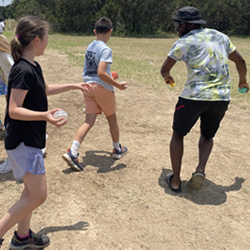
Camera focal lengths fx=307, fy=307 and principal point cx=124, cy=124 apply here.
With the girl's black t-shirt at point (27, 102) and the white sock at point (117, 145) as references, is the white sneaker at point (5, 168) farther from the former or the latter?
the girl's black t-shirt at point (27, 102)

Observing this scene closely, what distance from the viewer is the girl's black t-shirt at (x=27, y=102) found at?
2.01 metres

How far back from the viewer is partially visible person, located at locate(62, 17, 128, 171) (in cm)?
349

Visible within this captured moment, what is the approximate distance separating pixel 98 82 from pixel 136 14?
32.3 meters

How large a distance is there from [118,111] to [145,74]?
4158mm

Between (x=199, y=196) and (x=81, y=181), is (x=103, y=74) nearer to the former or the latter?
(x=81, y=181)

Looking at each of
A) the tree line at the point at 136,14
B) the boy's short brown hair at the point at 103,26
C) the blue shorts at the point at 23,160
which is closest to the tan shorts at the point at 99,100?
the boy's short brown hair at the point at 103,26

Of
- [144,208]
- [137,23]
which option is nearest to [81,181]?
[144,208]

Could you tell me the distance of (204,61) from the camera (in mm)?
2977

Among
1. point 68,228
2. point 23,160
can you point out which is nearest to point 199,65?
point 23,160

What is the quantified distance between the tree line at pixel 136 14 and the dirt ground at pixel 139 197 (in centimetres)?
2846

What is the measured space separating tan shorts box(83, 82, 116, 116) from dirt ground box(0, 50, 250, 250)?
2.28ft

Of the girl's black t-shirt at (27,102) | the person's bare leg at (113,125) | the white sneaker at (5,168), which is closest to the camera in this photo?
the girl's black t-shirt at (27,102)

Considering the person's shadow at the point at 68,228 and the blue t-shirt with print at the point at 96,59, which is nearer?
the person's shadow at the point at 68,228

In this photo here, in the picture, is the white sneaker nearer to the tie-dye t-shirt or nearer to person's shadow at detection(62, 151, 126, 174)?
person's shadow at detection(62, 151, 126, 174)
